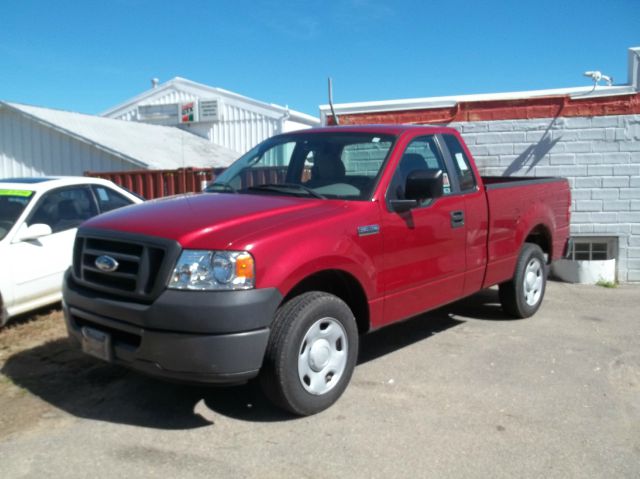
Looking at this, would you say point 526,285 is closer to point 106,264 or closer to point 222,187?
point 222,187

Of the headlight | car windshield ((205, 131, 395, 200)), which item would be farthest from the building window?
the headlight

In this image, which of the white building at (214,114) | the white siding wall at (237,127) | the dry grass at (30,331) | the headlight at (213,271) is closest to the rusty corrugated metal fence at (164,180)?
the dry grass at (30,331)

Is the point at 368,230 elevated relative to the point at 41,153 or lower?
lower

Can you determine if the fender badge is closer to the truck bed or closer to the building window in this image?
the truck bed

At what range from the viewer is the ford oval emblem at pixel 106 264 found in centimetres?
388

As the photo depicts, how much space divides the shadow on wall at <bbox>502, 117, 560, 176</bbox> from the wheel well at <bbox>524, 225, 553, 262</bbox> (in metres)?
2.26

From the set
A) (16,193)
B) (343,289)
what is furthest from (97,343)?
(16,193)

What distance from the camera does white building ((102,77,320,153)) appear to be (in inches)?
1013

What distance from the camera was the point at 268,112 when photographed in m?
25.5

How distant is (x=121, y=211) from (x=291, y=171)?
4.87 feet

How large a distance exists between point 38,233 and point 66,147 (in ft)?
44.3

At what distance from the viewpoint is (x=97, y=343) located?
12.8 ft

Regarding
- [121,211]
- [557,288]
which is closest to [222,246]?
[121,211]

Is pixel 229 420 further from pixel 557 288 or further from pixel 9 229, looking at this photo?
pixel 557 288
